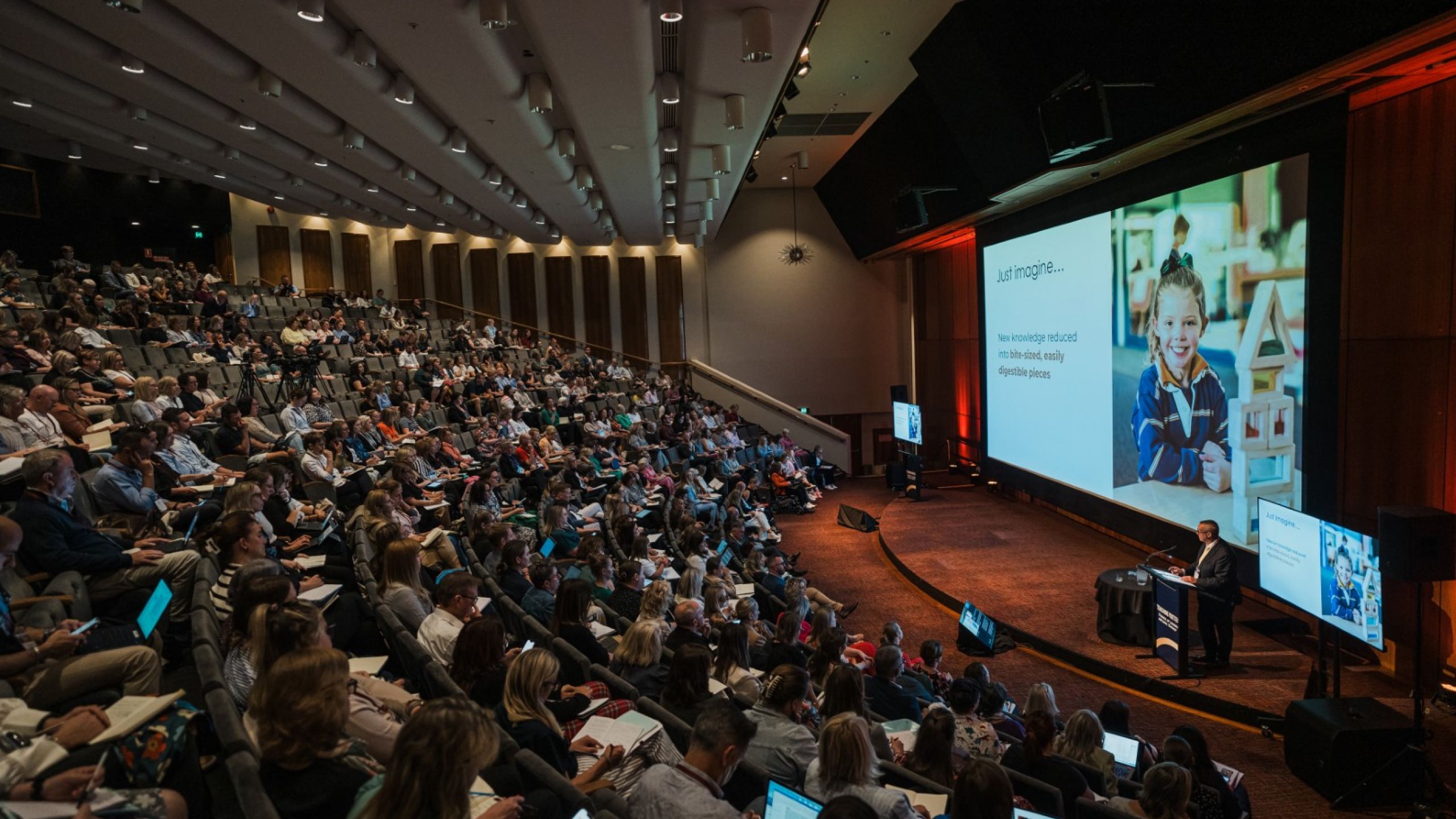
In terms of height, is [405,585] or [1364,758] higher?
[405,585]

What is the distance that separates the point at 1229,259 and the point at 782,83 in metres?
3.93

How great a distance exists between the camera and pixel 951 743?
3053mm

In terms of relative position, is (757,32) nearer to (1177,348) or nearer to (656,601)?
(656,601)

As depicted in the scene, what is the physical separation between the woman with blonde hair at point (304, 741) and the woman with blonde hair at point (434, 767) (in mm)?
133

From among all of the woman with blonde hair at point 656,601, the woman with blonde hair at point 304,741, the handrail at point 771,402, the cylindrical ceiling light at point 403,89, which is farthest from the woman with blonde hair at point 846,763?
the handrail at point 771,402

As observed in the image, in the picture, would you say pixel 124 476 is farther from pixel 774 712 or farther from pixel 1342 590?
pixel 1342 590

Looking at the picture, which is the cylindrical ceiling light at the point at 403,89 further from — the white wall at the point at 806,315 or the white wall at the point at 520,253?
the white wall at the point at 806,315

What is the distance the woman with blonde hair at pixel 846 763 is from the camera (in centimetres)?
233

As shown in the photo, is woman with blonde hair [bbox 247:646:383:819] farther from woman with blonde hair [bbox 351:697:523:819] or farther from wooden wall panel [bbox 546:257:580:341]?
wooden wall panel [bbox 546:257:580:341]

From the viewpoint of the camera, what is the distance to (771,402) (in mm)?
17594

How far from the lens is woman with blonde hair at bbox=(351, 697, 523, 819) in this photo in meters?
1.58

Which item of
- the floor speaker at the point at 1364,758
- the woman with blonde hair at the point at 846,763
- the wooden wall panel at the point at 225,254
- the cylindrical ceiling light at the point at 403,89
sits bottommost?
the floor speaker at the point at 1364,758

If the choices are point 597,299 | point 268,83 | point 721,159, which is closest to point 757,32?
point 721,159

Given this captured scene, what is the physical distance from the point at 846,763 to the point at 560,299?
659 inches
